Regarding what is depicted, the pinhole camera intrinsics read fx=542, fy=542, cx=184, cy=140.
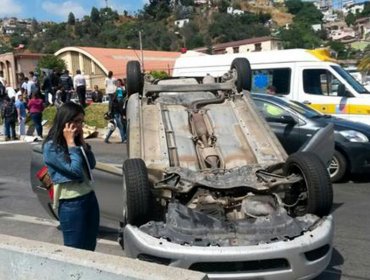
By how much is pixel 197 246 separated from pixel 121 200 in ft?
4.59

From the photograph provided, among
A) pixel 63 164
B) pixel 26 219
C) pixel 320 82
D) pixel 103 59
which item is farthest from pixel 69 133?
pixel 103 59

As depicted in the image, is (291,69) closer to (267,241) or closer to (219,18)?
(267,241)

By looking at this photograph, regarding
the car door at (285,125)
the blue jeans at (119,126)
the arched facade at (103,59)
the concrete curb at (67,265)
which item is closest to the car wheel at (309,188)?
the concrete curb at (67,265)

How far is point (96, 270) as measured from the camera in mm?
2857

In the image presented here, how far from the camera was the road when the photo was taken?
17.1 feet

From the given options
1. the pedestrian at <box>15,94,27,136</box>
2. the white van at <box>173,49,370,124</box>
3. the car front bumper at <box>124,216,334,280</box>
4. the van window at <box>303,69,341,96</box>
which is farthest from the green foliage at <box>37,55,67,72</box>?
the car front bumper at <box>124,216,334,280</box>

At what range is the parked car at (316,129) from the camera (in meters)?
8.78

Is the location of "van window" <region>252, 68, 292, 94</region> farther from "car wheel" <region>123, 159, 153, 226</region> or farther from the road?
"car wheel" <region>123, 159, 153, 226</region>

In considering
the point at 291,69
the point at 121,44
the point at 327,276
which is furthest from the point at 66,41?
the point at 327,276

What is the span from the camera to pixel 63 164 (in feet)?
13.0

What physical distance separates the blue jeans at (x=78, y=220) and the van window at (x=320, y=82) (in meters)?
8.97

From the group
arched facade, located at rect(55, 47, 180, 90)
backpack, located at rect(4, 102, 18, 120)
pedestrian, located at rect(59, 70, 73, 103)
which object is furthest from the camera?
arched facade, located at rect(55, 47, 180, 90)

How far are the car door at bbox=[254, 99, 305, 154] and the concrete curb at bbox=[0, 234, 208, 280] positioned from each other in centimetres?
632

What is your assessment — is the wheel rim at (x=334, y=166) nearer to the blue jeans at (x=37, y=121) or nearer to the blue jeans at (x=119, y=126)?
the blue jeans at (x=119, y=126)
